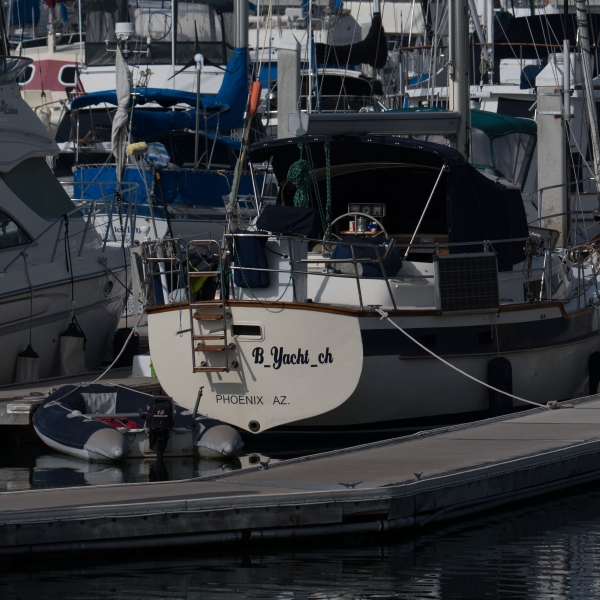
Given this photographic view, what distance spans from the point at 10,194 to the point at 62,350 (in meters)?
1.79

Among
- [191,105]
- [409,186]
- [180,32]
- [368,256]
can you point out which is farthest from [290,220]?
[180,32]

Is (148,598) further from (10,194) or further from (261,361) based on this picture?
(10,194)

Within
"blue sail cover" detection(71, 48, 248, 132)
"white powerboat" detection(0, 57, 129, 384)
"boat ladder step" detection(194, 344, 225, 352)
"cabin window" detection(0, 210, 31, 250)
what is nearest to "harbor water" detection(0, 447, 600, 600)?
"boat ladder step" detection(194, 344, 225, 352)

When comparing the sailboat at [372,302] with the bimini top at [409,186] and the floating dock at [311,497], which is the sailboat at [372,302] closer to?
the bimini top at [409,186]

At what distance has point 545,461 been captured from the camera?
28.6 feet

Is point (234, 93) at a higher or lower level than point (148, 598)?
higher

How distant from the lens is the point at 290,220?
10922 millimetres

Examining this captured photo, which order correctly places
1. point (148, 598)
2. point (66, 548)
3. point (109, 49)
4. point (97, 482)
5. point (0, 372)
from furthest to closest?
point (109, 49), point (0, 372), point (97, 482), point (66, 548), point (148, 598)

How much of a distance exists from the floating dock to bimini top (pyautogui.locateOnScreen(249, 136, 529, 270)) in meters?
2.74

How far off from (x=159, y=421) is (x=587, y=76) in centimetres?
963

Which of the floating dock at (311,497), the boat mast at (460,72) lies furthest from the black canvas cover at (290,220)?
the floating dock at (311,497)

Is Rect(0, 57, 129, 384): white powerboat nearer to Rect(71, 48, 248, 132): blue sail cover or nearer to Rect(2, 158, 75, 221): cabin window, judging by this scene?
Rect(2, 158, 75, 221): cabin window

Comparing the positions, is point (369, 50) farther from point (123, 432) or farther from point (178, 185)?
point (123, 432)

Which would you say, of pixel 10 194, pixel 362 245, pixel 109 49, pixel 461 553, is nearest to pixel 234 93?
pixel 109 49
